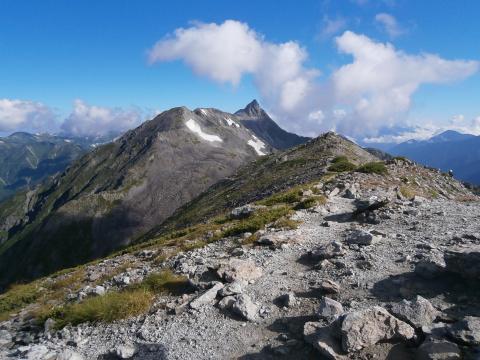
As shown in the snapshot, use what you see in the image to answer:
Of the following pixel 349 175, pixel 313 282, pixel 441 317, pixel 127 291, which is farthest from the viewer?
pixel 349 175

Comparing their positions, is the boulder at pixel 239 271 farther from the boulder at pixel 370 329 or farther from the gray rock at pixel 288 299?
the boulder at pixel 370 329

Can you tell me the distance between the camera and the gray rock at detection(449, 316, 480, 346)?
9695 mm

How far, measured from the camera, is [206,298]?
13914 millimetres

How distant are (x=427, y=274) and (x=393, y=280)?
110 centimetres

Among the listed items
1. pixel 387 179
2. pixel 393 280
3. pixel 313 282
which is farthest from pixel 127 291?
pixel 387 179

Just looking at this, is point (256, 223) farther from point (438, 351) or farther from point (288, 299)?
point (438, 351)

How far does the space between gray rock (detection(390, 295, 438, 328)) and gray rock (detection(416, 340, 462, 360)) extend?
92 cm

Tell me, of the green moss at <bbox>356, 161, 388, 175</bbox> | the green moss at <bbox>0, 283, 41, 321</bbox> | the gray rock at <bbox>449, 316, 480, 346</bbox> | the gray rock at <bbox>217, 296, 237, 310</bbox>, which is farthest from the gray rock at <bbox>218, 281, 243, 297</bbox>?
the green moss at <bbox>356, 161, 388, 175</bbox>

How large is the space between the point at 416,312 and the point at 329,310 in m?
2.36

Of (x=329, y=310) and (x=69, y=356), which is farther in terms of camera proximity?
(x=329, y=310)

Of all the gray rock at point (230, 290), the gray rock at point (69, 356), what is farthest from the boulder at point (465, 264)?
the gray rock at point (69, 356)

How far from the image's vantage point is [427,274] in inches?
540

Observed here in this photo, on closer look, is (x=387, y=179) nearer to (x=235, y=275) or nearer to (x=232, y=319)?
(x=235, y=275)

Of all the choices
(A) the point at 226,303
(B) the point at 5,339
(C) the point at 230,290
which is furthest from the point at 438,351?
(B) the point at 5,339
